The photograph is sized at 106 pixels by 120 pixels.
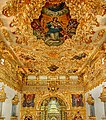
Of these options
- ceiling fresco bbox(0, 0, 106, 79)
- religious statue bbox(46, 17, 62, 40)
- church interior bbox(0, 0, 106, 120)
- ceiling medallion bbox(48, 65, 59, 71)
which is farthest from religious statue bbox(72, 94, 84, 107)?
religious statue bbox(46, 17, 62, 40)

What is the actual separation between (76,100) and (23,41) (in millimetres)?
10950

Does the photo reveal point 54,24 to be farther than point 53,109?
No

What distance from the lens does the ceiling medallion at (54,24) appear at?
782 cm

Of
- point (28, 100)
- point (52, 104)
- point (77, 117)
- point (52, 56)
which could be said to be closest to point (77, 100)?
point (77, 117)

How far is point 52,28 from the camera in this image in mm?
9102

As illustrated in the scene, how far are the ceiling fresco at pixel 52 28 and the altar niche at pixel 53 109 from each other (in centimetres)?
665

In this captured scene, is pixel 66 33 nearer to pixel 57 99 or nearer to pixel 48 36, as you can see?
pixel 48 36

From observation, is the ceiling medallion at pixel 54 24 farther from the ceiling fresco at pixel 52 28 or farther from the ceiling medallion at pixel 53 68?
the ceiling medallion at pixel 53 68

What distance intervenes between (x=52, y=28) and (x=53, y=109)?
11766 mm

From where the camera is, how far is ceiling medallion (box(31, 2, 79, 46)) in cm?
782

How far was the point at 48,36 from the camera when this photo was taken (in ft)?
32.2

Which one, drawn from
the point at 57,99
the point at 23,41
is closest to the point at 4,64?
the point at 23,41

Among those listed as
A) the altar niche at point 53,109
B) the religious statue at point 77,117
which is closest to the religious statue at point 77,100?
the religious statue at point 77,117

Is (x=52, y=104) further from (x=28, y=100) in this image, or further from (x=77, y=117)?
(x=77, y=117)
